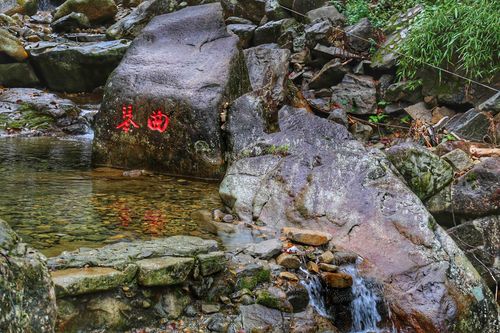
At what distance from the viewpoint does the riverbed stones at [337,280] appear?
11.6 feet

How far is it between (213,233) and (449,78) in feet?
18.6

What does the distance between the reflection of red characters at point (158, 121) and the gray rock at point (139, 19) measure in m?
7.96

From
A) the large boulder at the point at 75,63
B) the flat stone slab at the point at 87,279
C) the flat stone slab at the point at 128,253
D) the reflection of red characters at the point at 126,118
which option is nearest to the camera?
the flat stone slab at the point at 87,279

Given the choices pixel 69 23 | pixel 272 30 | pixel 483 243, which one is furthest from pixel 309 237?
pixel 69 23

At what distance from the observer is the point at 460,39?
298 inches

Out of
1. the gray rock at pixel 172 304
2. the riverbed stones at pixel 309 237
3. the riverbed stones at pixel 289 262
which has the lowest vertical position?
the gray rock at pixel 172 304

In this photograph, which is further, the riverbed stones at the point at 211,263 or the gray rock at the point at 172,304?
the riverbed stones at the point at 211,263

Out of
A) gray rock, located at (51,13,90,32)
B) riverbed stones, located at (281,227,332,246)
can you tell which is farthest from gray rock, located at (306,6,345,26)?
riverbed stones, located at (281,227,332,246)

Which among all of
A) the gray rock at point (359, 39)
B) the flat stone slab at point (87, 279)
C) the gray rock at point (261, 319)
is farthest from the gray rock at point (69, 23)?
the gray rock at point (261, 319)

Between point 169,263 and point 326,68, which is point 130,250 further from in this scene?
point 326,68

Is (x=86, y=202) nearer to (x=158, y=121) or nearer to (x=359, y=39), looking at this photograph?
(x=158, y=121)

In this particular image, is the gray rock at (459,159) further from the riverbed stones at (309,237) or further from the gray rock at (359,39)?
the gray rock at (359,39)

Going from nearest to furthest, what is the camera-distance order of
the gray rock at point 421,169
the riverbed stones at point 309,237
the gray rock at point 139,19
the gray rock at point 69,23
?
the riverbed stones at point 309,237, the gray rock at point 421,169, the gray rock at point 139,19, the gray rock at point 69,23

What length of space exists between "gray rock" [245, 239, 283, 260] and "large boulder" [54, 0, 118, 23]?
47.6 feet
